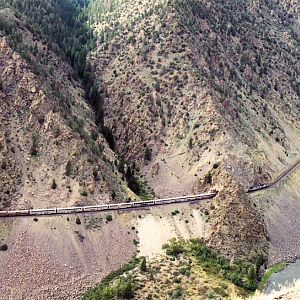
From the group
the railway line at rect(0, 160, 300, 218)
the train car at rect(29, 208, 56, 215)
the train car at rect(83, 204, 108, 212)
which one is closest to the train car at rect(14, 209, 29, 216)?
the railway line at rect(0, 160, 300, 218)

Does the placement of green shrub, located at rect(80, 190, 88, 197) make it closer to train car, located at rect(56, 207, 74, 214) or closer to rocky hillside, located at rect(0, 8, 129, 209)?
rocky hillside, located at rect(0, 8, 129, 209)

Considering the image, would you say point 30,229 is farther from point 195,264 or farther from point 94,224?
point 195,264

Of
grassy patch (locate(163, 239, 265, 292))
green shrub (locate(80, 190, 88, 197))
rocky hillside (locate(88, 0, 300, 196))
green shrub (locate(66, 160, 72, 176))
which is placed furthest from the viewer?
rocky hillside (locate(88, 0, 300, 196))

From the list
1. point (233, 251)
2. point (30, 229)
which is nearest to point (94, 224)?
point (30, 229)

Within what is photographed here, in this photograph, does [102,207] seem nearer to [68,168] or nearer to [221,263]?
[68,168]

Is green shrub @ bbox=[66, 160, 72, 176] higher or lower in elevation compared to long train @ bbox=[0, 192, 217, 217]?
higher

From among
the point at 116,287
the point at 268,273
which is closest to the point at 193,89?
the point at 268,273

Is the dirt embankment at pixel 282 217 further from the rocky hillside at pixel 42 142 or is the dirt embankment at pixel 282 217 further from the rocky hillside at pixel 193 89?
the rocky hillside at pixel 42 142
